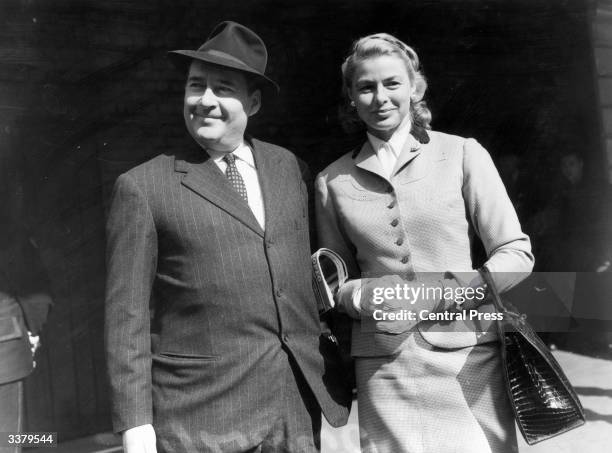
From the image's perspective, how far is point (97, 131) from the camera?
13.5 feet

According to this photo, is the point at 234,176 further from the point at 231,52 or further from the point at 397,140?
the point at 397,140

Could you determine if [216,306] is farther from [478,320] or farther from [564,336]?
[564,336]

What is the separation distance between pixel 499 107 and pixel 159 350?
11.2 feet

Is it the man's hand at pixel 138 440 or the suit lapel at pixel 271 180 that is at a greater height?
the suit lapel at pixel 271 180

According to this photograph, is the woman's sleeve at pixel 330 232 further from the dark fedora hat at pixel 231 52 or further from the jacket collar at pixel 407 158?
the dark fedora hat at pixel 231 52

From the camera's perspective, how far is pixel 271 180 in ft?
7.64

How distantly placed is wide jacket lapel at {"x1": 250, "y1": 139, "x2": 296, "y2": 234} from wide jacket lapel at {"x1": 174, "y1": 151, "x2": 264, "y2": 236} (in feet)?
0.22

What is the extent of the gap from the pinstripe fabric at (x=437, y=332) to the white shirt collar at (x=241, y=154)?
382 mm

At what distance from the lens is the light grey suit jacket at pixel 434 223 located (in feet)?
7.36

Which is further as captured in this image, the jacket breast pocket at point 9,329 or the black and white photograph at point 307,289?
the jacket breast pocket at point 9,329

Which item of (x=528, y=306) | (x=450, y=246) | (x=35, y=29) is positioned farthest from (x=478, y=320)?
(x=35, y=29)

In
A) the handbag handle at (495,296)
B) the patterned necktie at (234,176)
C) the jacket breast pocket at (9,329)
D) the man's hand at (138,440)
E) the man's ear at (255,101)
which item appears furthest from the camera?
the jacket breast pocket at (9,329)

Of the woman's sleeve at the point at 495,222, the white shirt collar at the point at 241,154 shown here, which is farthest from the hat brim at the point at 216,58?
the woman's sleeve at the point at 495,222

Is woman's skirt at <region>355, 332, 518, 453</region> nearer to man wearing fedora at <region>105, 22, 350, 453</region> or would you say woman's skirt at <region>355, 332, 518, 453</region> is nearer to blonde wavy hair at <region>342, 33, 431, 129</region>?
man wearing fedora at <region>105, 22, 350, 453</region>
